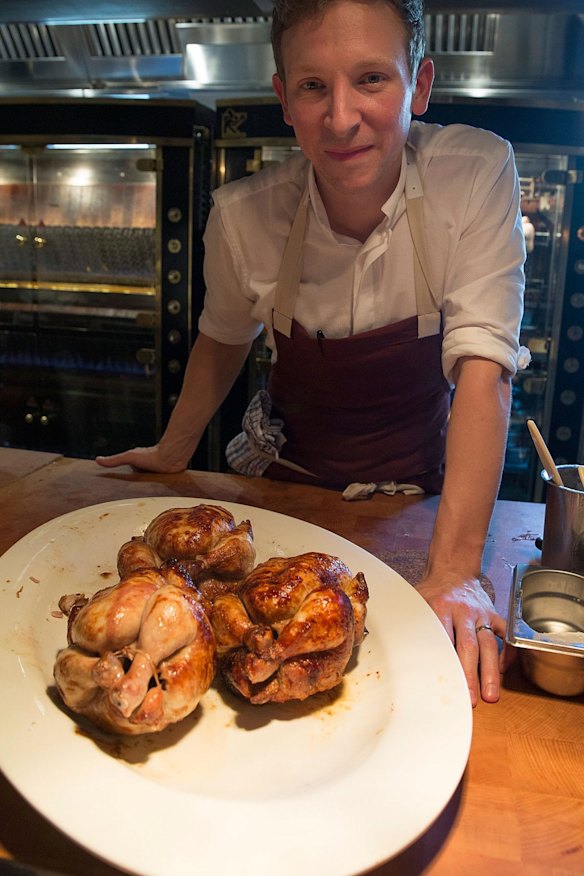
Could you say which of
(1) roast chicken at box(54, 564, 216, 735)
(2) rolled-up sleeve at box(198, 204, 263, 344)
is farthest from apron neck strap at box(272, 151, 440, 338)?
(1) roast chicken at box(54, 564, 216, 735)

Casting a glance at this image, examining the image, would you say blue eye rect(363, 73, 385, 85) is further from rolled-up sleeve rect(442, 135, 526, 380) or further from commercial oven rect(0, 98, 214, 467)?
commercial oven rect(0, 98, 214, 467)

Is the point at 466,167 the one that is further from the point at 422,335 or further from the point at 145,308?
the point at 145,308

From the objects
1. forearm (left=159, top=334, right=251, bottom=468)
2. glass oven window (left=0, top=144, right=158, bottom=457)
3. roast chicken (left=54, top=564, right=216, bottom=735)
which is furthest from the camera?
glass oven window (left=0, top=144, right=158, bottom=457)

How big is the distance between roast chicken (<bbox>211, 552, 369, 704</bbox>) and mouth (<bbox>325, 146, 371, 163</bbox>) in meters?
0.95

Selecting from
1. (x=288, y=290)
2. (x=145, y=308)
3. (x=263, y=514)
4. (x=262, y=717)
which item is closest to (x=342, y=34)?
(x=288, y=290)

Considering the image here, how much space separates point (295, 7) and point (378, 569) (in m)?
1.13

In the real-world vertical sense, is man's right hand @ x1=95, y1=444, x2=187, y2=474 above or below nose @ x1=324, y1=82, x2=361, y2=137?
below

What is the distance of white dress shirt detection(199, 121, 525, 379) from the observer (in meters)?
1.57

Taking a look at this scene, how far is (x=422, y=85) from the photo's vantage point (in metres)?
1.65

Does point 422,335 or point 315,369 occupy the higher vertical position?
point 422,335

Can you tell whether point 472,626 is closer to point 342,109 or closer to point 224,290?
point 342,109

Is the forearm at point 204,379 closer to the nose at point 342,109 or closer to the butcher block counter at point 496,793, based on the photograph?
the butcher block counter at point 496,793

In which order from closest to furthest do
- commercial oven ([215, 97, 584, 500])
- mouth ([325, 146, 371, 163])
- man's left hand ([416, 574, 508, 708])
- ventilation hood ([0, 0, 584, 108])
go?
man's left hand ([416, 574, 508, 708])
mouth ([325, 146, 371, 163])
ventilation hood ([0, 0, 584, 108])
commercial oven ([215, 97, 584, 500])

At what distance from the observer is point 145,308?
4289 millimetres
